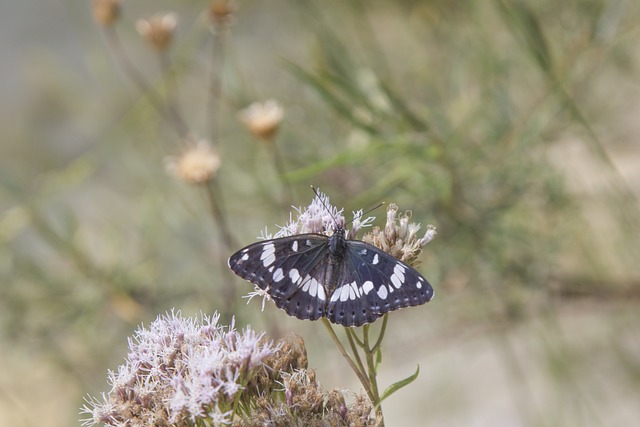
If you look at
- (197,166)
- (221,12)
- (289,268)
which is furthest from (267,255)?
(221,12)

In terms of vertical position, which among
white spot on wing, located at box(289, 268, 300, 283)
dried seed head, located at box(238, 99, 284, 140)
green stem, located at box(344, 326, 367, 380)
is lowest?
green stem, located at box(344, 326, 367, 380)

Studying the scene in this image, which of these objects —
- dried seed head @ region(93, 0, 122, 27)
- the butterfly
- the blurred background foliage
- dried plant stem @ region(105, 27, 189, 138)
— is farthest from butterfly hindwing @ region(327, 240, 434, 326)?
dried seed head @ region(93, 0, 122, 27)

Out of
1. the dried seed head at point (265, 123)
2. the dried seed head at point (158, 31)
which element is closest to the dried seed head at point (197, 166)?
the dried seed head at point (265, 123)

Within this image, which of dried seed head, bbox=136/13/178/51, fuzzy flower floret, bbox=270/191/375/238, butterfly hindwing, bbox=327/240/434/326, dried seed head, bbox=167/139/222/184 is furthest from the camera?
dried seed head, bbox=136/13/178/51

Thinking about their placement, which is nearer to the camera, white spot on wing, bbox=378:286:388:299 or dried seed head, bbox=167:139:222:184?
white spot on wing, bbox=378:286:388:299

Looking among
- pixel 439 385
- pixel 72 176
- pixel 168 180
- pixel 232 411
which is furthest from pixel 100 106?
pixel 232 411

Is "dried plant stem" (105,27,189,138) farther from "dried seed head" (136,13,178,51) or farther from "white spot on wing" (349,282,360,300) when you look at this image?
"white spot on wing" (349,282,360,300)

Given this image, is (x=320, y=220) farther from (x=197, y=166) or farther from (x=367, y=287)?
(x=197, y=166)
